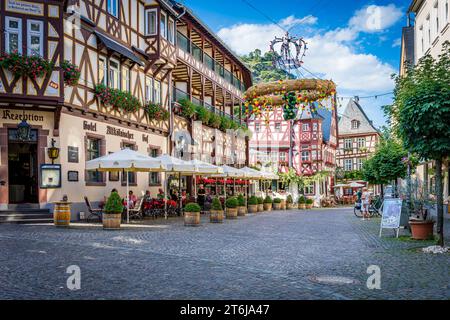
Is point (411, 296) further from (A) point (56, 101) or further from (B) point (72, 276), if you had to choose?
(A) point (56, 101)

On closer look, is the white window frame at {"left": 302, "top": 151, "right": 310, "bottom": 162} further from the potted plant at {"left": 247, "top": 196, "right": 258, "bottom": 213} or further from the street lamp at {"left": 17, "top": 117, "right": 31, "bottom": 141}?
the street lamp at {"left": 17, "top": 117, "right": 31, "bottom": 141}

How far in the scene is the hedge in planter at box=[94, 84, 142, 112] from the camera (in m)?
20.4

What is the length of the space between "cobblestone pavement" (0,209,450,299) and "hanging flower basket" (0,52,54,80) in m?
5.40

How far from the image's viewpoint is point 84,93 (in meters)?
19.6

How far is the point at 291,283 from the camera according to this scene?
7332 millimetres

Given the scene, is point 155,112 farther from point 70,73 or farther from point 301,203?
point 301,203

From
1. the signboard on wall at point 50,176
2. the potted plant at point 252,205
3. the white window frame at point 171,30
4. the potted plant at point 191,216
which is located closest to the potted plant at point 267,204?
the potted plant at point 252,205

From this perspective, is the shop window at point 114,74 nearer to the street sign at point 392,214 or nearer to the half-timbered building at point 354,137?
the street sign at point 392,214

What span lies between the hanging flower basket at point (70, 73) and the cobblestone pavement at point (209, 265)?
622 cm

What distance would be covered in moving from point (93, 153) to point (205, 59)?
14.7m

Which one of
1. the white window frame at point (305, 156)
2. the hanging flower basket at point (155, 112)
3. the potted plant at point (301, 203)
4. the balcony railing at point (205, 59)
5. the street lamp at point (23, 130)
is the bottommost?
the potted plant at point (301, 203)

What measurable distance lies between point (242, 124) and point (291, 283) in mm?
35109

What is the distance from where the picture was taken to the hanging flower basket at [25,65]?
1630 cm
